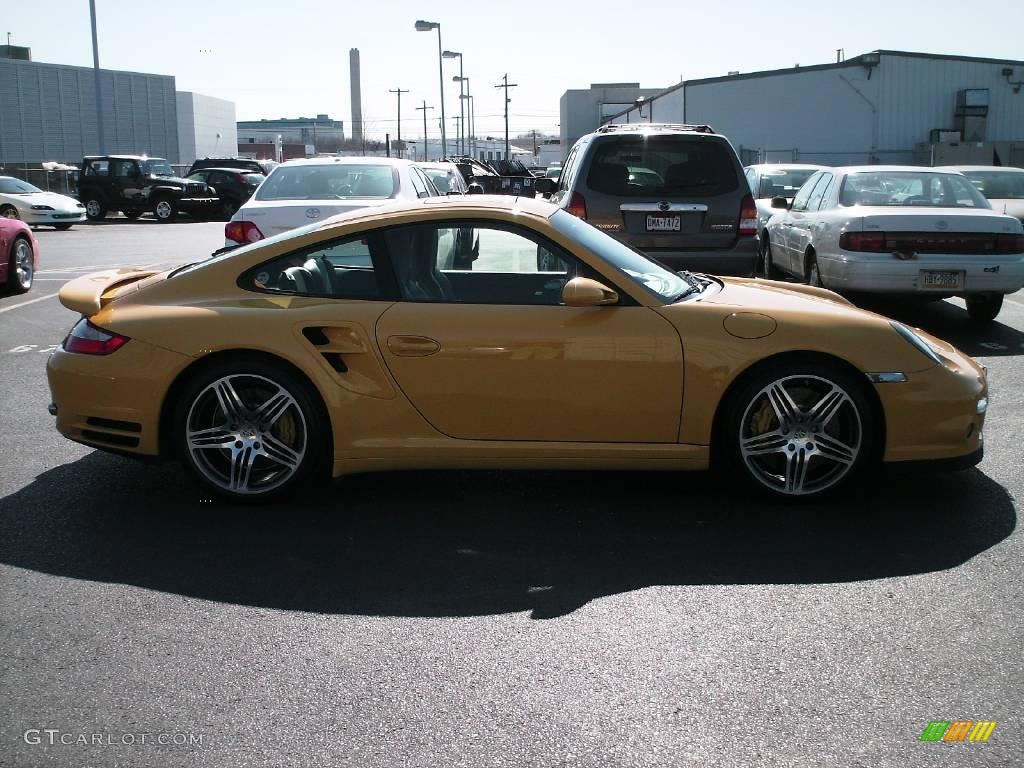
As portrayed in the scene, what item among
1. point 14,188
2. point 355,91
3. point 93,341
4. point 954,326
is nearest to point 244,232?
point 93,341

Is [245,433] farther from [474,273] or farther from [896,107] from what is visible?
[896,107]

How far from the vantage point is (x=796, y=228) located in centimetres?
1190

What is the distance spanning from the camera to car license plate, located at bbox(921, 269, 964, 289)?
9844 millimetres

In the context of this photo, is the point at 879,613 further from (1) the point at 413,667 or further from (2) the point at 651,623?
(1) the point at 413,667

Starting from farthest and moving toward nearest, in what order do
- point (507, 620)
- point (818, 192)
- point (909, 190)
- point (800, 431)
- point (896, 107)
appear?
point (896, 107) → point (818, 192) → point (909, 190) → point (800, 431) → point (507, 620)

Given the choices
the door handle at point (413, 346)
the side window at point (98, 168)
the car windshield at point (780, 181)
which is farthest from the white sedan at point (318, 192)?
the side window at point (98, 168)

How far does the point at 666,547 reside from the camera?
4.55 meters

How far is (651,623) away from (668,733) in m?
0.77

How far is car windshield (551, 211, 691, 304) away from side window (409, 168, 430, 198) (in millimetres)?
6103

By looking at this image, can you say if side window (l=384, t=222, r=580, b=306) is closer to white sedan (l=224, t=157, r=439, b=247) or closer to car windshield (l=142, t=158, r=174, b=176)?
white sedan (l=224, t=157, r=439, b=247)

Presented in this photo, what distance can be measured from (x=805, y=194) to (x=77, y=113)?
215 ft

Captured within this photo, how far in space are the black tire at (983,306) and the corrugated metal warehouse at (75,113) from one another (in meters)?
62.3

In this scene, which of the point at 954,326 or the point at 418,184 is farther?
the point at 418,184

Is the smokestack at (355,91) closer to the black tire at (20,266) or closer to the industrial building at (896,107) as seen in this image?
the industrial building at (896,107)
